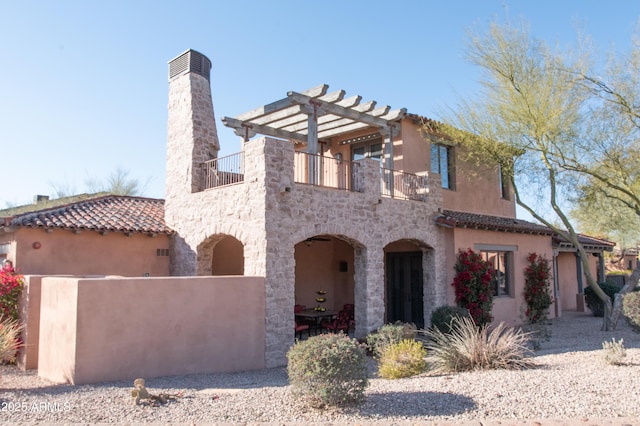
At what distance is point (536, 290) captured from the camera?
16859 mm

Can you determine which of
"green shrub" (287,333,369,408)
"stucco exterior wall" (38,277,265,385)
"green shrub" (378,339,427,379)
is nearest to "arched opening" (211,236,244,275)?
"stucco exterior wall" (38,277,265,385)

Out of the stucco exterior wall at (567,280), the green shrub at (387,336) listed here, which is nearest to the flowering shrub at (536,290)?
the stucco exterior wall at (567,280)

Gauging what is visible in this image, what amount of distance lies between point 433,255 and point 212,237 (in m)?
6.33

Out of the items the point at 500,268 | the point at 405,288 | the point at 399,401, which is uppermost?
the point at 500,268

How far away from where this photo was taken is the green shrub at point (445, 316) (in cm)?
1272

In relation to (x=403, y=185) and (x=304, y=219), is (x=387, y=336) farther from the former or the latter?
(x=403, y=185)

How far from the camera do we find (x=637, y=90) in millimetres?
13500

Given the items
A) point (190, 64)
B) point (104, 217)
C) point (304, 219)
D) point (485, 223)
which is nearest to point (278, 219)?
point (304, 219)

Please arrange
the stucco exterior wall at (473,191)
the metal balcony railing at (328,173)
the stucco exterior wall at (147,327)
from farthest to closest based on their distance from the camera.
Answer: the stucco exterior wall at (473,191), the metal balcony railing at (328,173), the stucco exterior wall at (147,327)

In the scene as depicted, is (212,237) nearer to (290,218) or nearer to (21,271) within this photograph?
(290,218)

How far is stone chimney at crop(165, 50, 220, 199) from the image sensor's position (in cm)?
1394

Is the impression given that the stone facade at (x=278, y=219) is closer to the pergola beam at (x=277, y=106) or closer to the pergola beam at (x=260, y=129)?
the pergola beam at (x=260, y=129)

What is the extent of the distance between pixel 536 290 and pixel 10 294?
15388mm

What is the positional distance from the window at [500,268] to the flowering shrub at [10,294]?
12.8m
